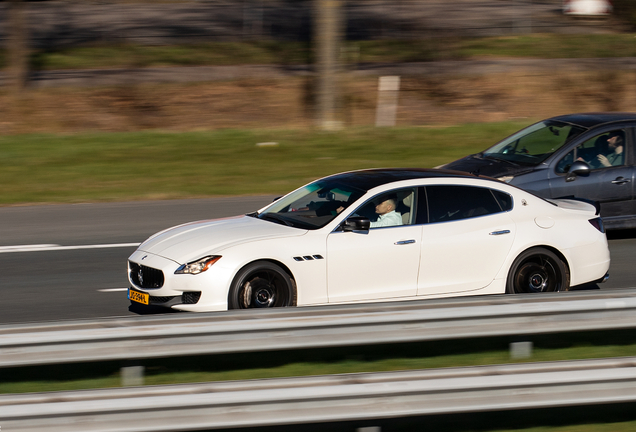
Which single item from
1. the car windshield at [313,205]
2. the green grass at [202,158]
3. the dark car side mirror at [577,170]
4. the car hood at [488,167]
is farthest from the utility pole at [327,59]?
the car windshield at [313,205]

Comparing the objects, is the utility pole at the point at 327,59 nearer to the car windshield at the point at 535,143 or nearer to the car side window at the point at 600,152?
the car windshield at the point at 535,143

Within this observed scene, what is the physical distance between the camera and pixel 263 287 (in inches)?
287

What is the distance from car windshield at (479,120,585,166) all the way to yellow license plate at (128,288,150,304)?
591 cm

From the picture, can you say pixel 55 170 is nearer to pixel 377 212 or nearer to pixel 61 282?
pixel 61 282

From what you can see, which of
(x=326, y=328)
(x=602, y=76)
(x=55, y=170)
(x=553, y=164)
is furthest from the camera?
(x=602, y=76)

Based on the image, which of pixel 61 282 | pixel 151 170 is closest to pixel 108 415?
pixel 61 282

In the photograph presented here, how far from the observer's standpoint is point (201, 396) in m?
4.64

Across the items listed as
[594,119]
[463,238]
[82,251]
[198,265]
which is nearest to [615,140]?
[594,119]

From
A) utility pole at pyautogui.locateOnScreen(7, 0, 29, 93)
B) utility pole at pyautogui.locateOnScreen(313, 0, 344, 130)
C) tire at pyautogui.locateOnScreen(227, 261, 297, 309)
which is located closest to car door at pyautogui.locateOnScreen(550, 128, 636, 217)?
tire at pyautogui.locateOnScreen(227, 261, 297, 309)

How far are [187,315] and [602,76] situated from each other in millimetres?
24090

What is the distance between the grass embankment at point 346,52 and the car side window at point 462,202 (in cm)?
2152

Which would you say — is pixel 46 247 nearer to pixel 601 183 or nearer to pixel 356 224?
pixel 356 224

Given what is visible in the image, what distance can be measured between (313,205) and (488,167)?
13.3 ft

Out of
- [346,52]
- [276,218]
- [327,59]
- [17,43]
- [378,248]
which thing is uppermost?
[346,52]
